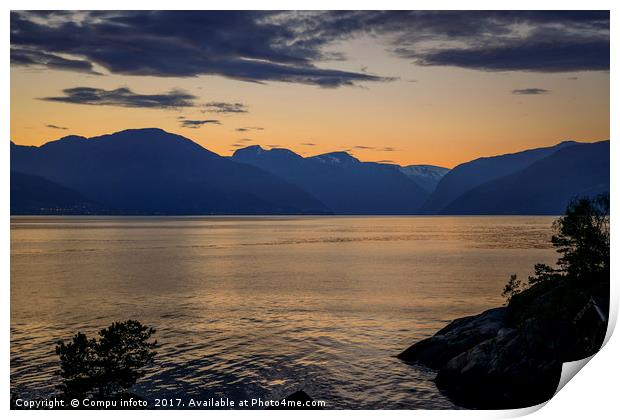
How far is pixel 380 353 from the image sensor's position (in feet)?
66.2

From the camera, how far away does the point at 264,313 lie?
2858cm

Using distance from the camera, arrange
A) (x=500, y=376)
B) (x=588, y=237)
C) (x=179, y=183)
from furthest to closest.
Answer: (x=179, y=183)
(x=588, y=237)
(x=500, y=376)

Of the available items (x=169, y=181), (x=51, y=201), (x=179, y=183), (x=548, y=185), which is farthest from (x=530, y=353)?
(x=169, y=181)

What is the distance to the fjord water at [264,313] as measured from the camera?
16844 millimetres

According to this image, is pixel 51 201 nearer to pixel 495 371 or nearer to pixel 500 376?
pixel 495 371

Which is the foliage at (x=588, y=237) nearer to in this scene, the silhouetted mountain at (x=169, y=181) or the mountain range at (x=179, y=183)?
the mountain range at (x=179, y=183)

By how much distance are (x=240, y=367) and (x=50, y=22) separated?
13.2 metres

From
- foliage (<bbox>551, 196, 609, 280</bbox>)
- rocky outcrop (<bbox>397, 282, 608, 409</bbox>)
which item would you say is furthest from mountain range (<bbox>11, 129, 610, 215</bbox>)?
rocky outcrop (<bbox>397, 282, 608, 409</bbox>)

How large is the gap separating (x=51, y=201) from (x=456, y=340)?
72141 millimetres

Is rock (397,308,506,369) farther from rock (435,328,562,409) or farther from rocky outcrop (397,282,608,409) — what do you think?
rock (435,328,562,409)

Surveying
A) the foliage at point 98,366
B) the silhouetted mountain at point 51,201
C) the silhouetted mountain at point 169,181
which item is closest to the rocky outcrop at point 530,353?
the foliage at point 98,366

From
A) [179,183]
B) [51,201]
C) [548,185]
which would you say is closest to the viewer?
[548,185]

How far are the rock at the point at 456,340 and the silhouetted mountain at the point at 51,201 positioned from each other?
5003 centimetres

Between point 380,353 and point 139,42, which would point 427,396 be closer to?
point 380,353
